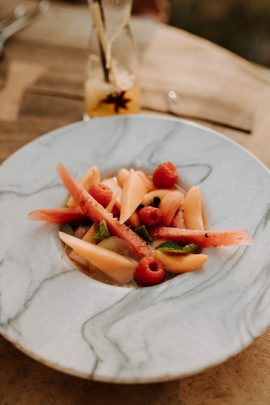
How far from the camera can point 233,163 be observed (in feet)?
3.40

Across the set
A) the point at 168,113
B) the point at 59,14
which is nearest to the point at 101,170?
the point at 168,113

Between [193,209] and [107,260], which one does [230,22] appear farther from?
[107,260]

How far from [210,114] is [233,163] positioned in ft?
1.30

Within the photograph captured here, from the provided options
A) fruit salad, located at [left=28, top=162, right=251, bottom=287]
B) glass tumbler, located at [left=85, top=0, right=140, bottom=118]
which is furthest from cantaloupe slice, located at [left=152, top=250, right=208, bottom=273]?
glass tumbler, located at [left=85, top=0, right=140, bottom=118]

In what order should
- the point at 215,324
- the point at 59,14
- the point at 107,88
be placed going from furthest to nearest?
the point at 59,14, the point at 107,88, the point at 215,324

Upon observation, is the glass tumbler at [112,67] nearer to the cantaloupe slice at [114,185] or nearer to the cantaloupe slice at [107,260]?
the cantaloupe slice at [114,185]

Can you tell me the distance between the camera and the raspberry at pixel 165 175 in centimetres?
102

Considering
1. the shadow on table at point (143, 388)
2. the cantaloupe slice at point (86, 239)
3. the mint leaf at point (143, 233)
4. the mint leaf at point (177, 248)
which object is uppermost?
the mint leaf at point (177, 248)

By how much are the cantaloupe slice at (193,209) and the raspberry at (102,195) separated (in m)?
0.17

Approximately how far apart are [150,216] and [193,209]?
0.09 meters

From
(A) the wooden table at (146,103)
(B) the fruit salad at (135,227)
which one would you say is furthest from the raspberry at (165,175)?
(A) the wooden table at (146,103)

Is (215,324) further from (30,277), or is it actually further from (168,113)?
(168,113)

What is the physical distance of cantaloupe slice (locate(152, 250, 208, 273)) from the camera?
819 mm

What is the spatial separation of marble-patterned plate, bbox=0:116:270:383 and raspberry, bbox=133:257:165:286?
34mm
